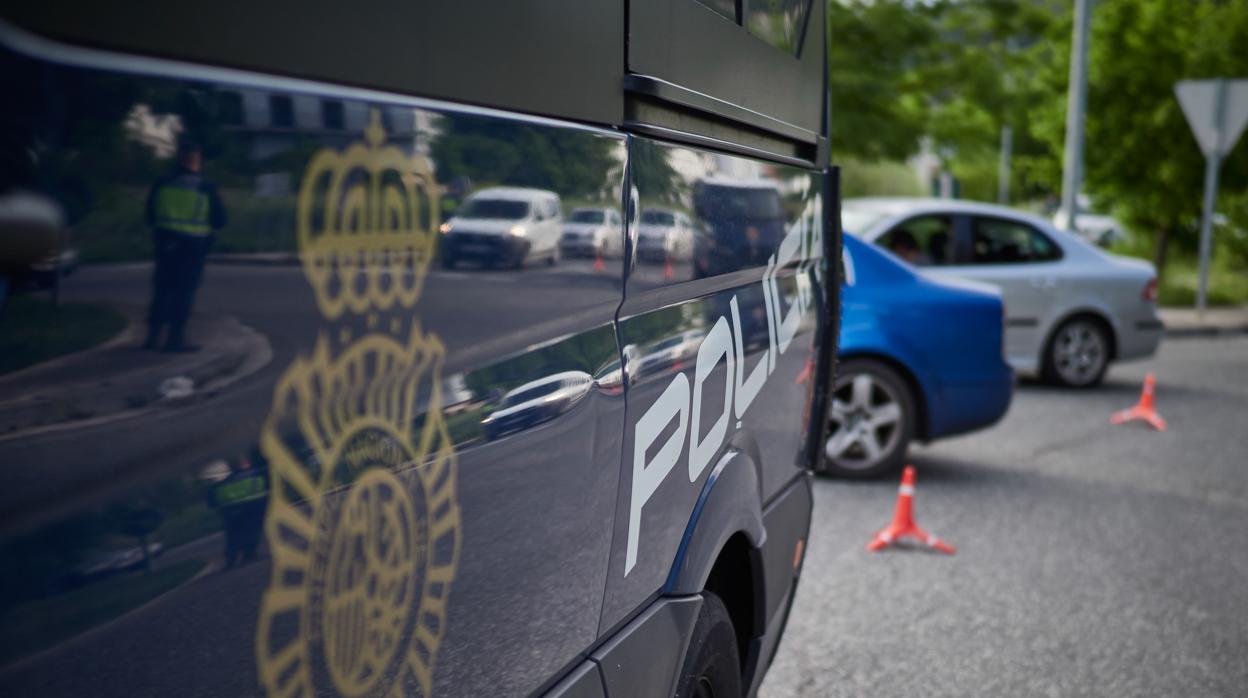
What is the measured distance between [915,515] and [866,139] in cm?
1390

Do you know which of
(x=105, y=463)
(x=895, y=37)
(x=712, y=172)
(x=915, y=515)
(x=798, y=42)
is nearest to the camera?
(x=105, y=463)

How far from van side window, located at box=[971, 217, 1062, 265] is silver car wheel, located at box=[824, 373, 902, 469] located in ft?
11.6

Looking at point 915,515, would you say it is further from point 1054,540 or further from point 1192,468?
point 1192,468

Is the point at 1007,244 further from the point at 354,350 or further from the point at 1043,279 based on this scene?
the point at 354,350

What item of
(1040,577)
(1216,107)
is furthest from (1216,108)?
(1040,577)

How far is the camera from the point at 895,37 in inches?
775

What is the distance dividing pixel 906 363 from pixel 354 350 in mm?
6572

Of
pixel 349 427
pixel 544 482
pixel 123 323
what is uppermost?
pixel 123 323

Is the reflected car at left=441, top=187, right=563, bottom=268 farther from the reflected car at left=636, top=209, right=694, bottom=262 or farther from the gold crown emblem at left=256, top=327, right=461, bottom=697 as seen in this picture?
the reflected car at left=636, top=209, right=694, bottom=262

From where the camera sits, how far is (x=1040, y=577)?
19.6ft

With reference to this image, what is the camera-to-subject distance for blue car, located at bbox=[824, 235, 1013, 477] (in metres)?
7.72

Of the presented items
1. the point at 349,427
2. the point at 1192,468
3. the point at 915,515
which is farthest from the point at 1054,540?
the point at 349,427

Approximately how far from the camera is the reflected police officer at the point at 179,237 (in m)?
1.15

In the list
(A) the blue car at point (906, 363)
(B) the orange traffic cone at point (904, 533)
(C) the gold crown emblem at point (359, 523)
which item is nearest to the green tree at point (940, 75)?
(A) the blue car at point (906, 363)
